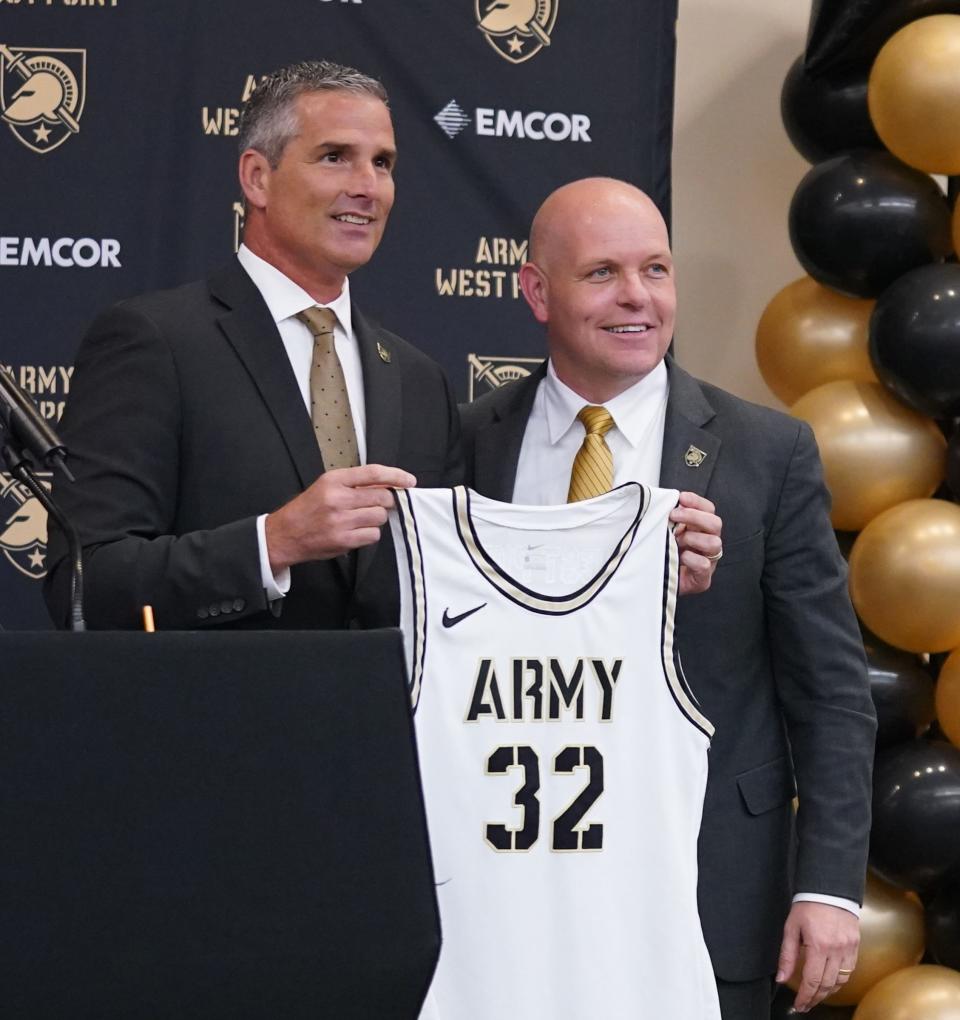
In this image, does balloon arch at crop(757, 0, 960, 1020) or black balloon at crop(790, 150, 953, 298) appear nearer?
balloon arch at crop(757, 0, 960, 1020)

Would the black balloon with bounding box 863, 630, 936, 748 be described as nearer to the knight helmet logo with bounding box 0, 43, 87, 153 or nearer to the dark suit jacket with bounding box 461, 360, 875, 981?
the dark suit jacket with bounding box 461, 360, 875, 981

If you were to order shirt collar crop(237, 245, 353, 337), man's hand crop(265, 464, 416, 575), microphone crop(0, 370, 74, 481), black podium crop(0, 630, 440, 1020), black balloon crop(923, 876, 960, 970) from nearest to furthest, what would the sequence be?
black podium crop(0, 630, 440, 1020), microphone crop(0, 370, 74, 481), man's hand crop(265, 464, 416, 575), shirt collar crop(237, 245, 353, 337), black balloon crop(923, 876, 960, 970)

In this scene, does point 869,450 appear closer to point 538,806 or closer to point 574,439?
point 574,439

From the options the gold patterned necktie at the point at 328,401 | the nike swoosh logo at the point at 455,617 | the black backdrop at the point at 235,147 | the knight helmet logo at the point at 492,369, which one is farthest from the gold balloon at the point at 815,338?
the nike swoosh logo at the point at 455,617

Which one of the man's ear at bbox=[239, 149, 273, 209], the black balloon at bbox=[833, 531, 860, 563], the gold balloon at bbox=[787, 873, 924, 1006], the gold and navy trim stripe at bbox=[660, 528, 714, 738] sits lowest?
the gold balloon at bbox=[787, 873, 924, 1006]

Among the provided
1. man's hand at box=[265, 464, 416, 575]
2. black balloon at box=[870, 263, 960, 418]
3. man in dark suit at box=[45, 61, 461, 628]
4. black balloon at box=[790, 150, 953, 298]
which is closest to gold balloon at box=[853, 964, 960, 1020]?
black balloon at box=[870, 263, 960, 418]

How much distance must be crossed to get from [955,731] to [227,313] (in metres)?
1.64

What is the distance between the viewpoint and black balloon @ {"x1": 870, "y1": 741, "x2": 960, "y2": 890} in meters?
2.83

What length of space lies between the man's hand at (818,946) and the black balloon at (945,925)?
102cm

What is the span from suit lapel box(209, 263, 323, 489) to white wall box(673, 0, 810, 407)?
71.1 inches

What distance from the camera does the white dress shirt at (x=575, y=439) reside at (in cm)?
214

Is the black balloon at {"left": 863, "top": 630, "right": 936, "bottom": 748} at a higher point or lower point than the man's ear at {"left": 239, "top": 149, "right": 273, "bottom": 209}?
lower

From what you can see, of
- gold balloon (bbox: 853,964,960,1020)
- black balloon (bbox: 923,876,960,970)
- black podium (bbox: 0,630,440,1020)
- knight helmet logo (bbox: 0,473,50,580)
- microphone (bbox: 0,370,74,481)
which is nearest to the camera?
black podium (bbox: 0,630,440,1020)

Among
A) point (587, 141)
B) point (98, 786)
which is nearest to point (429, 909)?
point (98, 786)
